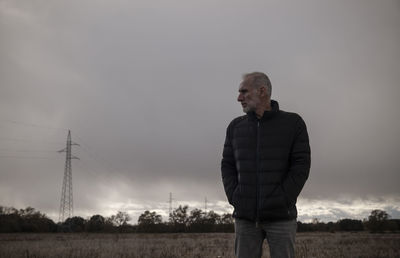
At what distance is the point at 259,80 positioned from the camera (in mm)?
4938

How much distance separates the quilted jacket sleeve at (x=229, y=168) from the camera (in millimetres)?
4836

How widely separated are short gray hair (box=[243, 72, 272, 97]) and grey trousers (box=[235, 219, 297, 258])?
64.7 inches

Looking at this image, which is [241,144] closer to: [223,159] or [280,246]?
[223,159]

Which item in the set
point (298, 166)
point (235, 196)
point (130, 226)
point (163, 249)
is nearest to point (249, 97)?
point (298, 166)

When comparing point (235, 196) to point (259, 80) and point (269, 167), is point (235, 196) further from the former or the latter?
point (259, 80)

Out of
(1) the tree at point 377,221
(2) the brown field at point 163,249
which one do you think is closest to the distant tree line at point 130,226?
(1) the tree at point 377,221

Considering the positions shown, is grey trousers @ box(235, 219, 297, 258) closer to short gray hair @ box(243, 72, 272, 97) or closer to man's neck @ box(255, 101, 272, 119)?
man's neck @ box(255, 101, 272, 119)

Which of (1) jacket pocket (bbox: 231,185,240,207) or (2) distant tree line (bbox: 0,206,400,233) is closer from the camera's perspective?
(1) jacket pocket (bbox: 231,185,240,207)

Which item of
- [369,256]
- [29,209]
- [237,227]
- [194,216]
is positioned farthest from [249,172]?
[194,216]

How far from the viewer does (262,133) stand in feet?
15.5

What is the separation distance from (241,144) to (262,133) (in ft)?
0.98

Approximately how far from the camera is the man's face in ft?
16.1

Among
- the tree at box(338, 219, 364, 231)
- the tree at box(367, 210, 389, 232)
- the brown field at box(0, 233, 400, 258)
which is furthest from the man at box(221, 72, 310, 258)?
the tree at box(338, 219, 364, 231)

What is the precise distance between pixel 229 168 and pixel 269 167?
646 millimetres
